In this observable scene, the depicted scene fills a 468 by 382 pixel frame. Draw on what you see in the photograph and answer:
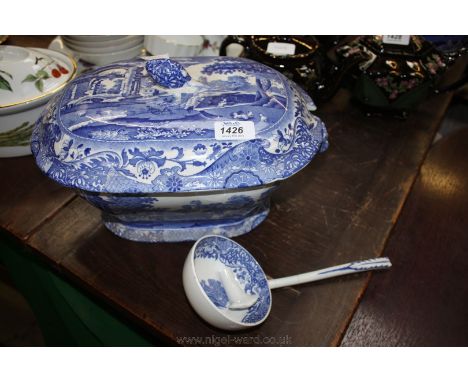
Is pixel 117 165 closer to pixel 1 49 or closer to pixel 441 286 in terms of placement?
pixel 1 49

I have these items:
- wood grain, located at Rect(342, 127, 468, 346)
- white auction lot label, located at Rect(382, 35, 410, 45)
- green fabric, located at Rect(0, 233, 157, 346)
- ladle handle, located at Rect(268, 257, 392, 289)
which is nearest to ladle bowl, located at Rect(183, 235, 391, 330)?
ladle handle, located at Rect(268, 257, 392, 289)

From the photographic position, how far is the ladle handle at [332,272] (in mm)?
770

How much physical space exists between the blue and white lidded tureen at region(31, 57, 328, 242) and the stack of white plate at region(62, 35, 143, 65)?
369 millimetres

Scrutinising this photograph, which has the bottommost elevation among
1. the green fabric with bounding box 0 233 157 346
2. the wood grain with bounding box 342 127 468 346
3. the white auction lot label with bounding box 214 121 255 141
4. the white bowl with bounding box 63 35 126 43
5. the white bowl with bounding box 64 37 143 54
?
the green fabric with bounding box 0 233 157 346

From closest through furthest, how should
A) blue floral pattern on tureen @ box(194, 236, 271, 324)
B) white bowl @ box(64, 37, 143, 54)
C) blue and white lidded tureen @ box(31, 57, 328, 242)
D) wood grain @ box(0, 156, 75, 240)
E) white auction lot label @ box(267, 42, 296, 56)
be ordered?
blue and white lidded tureen @ box(31, 57, 328, 242) < blue floral pattern on tureen @ box(194, 236, 271, 324) < wood grain @ box(0, 156, 75, 240) < white auction lot label @ box(267, 42, 296, 56) < white bowl @ box(64, 37, 143, 54)

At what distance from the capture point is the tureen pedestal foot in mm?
833

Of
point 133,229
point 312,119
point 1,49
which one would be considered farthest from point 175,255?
point 1,49

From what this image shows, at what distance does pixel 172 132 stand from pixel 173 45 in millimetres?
608

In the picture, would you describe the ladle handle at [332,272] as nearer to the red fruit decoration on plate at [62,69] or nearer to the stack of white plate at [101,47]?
the red fruit decoration on plate at [62,69]

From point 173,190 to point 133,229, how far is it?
0.24m

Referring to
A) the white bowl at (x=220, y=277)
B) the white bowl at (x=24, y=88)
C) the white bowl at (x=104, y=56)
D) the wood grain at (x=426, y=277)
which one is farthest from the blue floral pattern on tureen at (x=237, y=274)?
the white bowl at (x=104, y=56)

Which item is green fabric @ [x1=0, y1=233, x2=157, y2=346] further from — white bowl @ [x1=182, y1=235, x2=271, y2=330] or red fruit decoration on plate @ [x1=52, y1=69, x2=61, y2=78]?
red fruit decoration on plate @ [x1=52, y1=69, x2=61, y2=78]

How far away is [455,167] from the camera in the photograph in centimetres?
116

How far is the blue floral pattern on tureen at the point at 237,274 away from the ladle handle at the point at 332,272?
0.03 m
